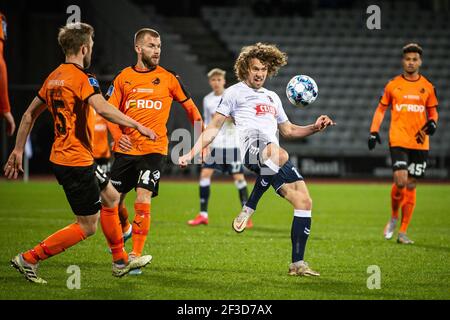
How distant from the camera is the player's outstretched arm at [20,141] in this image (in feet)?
22.6

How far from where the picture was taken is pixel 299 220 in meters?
7.71

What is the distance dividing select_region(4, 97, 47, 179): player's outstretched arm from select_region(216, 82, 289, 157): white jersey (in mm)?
1849

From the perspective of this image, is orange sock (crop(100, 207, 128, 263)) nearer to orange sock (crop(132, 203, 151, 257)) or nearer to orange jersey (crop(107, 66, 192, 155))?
orange sock (crop(132, 203, 151, 257))

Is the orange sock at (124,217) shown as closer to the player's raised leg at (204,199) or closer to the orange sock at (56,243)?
the orange sock at (56,243)

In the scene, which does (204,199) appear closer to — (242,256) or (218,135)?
(218,135)

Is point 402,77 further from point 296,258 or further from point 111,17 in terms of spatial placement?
point 111,17

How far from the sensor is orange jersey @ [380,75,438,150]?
436 inches

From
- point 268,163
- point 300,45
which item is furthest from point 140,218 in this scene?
point 300,45

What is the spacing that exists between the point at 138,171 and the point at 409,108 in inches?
188

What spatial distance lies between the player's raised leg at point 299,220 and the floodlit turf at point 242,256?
18 cm

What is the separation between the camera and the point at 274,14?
30109 mm

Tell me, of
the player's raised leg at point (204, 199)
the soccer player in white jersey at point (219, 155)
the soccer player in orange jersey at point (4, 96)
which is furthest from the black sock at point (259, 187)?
the soccer player in white jersey at point (219, 155)
